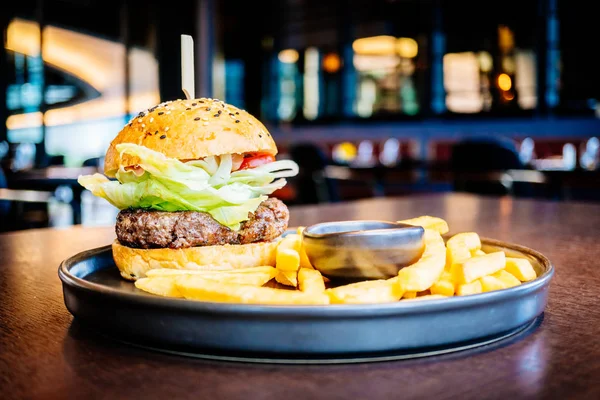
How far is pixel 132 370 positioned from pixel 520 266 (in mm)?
594

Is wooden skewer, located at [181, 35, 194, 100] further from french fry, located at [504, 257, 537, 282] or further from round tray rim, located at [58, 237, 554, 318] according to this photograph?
french fry, located at [504, 257, 537, 282]

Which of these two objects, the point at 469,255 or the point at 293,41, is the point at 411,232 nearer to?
the point at 469,255


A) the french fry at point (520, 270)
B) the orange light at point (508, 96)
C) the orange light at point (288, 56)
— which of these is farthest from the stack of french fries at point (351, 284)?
the orange light at point (288, 56)

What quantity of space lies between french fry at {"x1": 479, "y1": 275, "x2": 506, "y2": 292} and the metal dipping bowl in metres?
0.11

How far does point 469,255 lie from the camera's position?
3.45 ft

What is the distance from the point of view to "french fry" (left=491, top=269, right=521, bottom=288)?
2.95 feet

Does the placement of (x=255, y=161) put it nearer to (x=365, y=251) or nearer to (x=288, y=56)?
(x=365, y=251)

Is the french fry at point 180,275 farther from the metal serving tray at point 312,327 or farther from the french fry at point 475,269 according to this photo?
the french fry at point 475,269

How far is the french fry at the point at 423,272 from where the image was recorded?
0.81 metres

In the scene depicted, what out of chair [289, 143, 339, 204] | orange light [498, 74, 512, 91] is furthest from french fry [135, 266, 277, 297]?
orange light [498, 74, 512, 91]

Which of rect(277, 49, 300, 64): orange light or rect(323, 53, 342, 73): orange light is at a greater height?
rect(277, 49, 300, 64): orange light

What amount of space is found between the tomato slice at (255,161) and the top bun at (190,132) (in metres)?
0.08

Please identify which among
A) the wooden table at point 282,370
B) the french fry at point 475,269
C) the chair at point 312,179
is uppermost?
the french fry at point 475,269

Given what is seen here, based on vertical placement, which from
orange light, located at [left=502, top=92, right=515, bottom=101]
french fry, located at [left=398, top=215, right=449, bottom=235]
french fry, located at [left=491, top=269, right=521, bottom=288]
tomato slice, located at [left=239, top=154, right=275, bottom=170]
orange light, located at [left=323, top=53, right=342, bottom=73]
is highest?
orange light, located at [left=323, top=53, right=342, bottom=73]
